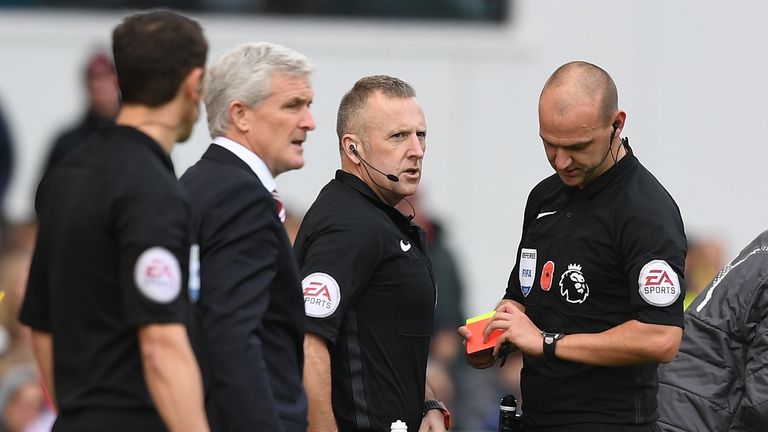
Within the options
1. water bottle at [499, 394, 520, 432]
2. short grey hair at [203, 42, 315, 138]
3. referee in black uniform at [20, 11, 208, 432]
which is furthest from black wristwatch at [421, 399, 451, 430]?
referee in black uniform at [20, 11, 208, 432]

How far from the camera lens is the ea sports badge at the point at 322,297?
4.32 metres

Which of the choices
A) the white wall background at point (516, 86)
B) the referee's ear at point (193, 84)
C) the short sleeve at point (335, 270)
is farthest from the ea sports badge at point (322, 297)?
the white wall background at point (516, 86)

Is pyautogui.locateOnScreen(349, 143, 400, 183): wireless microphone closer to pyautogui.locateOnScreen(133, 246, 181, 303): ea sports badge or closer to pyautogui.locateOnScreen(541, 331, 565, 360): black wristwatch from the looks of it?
pyautogui.locateOnScreen(541, 331, 565, 360): black wristwatch

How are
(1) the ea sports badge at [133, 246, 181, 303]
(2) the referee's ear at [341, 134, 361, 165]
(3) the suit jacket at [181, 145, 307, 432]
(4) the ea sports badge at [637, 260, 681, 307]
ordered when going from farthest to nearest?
(2) the referee's ear at [341, 134, 361, 165], (4) the ea sports badge at [637, 260, 681, 307], (3) the suit jacket at [181, 145, 307, 432], (1) the ea sports badge at [133, 246, 181, 303]

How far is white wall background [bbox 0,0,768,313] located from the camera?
30.6ft

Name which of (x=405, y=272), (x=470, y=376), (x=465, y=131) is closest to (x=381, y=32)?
(x=465, y=131)

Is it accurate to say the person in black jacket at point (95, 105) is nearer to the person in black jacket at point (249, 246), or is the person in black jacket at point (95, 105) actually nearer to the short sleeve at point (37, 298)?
the person in black jacket at point (249, 246)

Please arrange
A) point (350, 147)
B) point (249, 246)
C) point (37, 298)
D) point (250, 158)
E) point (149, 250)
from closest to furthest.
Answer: point (149, 250) → point (37, 298) → point (249, 246) → point (250, 158) → point (350, 147)

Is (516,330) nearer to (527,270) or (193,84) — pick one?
(527,270)

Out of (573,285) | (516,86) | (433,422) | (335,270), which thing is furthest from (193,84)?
(516,86)

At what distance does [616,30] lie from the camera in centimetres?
966

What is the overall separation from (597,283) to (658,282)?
0.70 feet

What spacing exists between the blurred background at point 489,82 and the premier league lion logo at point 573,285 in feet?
15.1

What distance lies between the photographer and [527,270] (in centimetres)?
455
